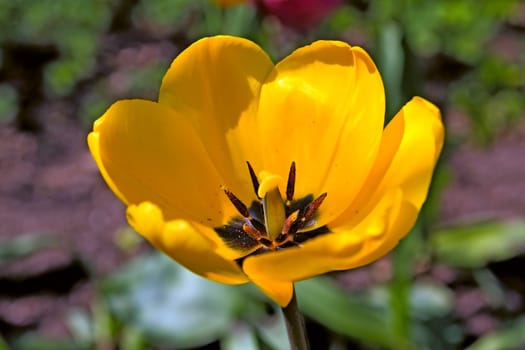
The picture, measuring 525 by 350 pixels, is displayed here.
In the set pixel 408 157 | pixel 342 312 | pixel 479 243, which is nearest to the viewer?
pixel 408 157

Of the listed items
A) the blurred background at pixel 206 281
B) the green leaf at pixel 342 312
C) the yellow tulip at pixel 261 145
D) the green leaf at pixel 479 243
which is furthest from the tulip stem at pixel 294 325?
the green leaf at pixel 479 243

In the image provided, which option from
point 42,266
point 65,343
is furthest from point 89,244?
point 65,343

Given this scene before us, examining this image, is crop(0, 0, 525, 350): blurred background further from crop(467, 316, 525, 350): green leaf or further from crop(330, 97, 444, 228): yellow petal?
crop(330, 97, 444, 228): yellow petal

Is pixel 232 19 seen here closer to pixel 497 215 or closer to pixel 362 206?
pixel 497 215

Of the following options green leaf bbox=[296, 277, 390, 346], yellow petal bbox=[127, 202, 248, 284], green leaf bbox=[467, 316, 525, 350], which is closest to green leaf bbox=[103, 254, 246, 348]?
green leaf bbox=[296, 277, 390, 346]

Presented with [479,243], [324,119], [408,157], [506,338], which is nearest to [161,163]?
[324,119]

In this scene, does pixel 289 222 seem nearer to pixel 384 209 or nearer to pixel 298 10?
pixel 384 209
